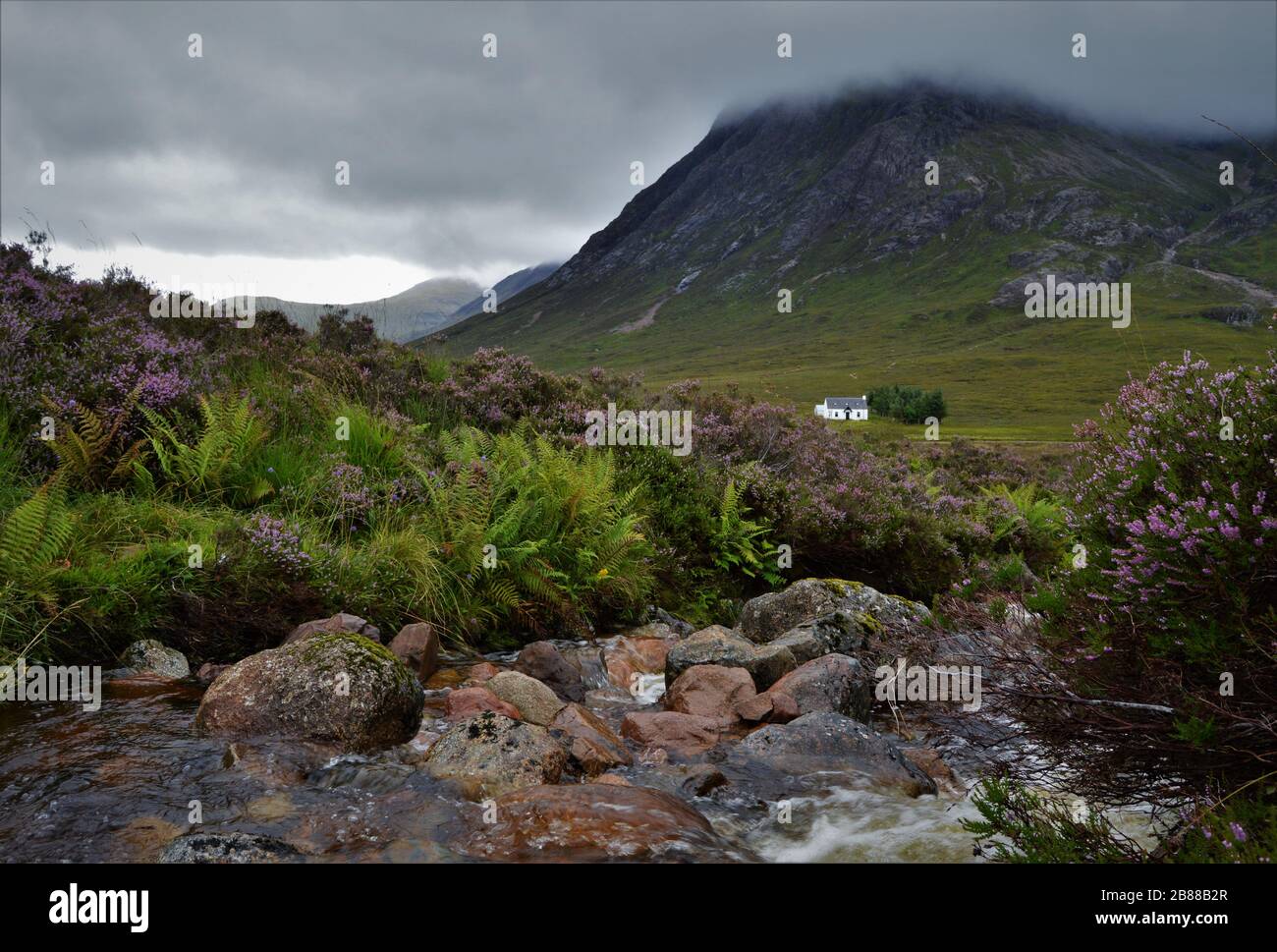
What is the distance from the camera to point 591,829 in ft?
12.3

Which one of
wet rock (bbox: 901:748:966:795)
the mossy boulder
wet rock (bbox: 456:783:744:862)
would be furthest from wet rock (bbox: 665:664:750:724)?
wet rock (bbox: 456:783:744:862)

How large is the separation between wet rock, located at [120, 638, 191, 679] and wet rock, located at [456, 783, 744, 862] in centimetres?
298

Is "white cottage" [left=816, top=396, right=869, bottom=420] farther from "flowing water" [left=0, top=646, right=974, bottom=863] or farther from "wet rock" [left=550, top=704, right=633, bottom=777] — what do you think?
"flowing water" [left=0, top=646, right=974, bottom=863]

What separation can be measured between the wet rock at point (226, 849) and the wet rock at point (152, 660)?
8.06ft

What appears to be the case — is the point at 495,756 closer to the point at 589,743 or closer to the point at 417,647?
the point at 589,743

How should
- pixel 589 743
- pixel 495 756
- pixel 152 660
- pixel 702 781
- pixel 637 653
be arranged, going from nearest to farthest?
pixel 495 756 < pixel 702 781 < pixel 589 743 < pixel 152 660 < pixel 637 653

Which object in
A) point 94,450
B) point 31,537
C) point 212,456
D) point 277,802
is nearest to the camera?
point 277,802

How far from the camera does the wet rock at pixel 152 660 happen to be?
5.40 m

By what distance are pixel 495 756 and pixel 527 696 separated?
3.54 ft

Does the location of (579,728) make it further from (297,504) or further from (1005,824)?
(297,504)

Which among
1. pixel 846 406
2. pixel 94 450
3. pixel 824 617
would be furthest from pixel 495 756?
pixel 846 406

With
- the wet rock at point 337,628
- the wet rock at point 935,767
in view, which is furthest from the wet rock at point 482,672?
the wet rock at point 935,767

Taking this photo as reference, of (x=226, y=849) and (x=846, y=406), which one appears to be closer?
(x=226, y=849)
